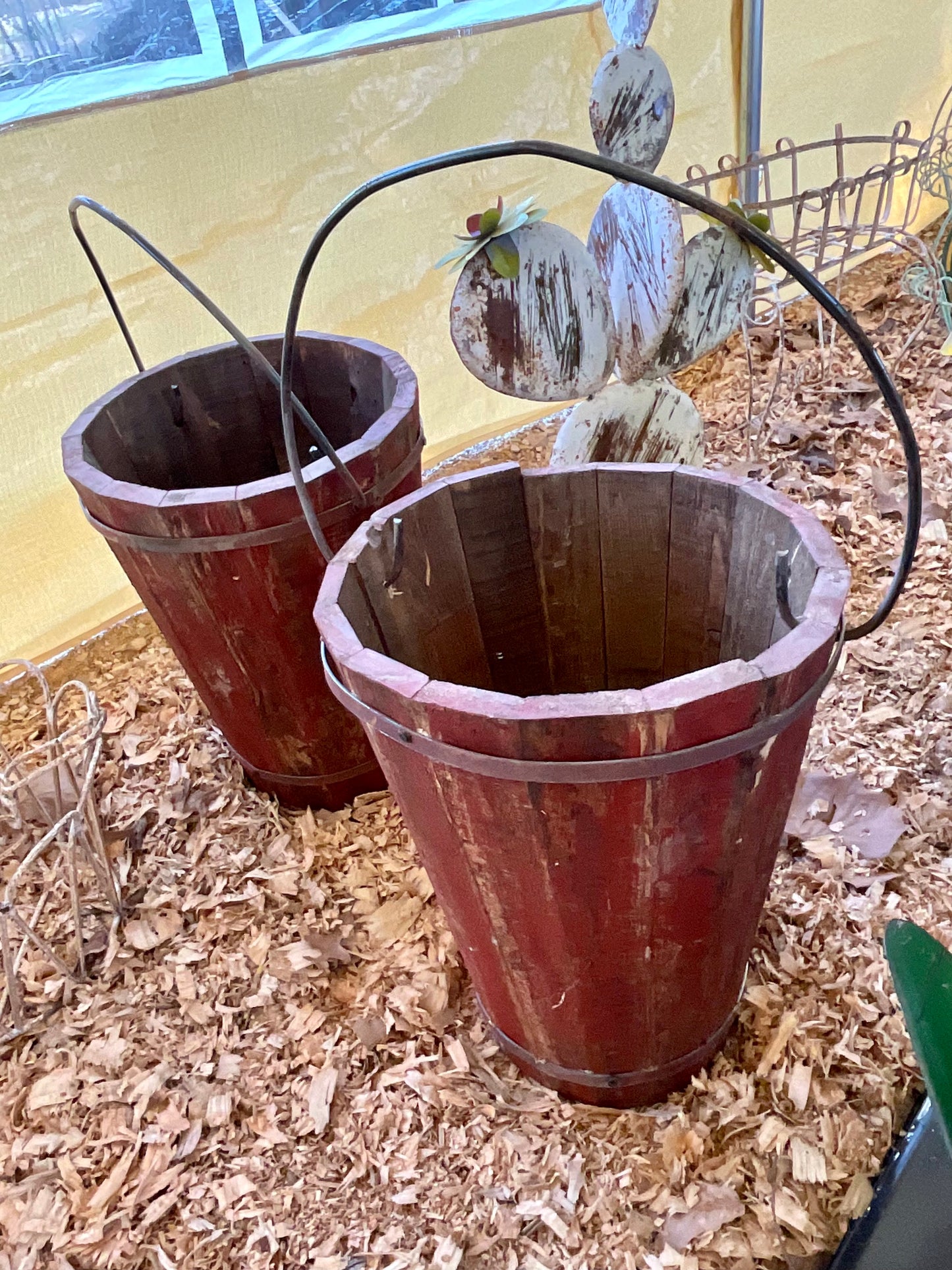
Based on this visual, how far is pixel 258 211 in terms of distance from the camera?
2641mm

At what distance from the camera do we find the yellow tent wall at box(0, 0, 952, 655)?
2.38 metres

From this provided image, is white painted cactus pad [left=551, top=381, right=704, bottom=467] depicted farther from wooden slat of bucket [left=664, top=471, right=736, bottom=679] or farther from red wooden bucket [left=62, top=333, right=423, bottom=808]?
wooden slat of bucket [left=664, top=471, right=736, bottom=679]

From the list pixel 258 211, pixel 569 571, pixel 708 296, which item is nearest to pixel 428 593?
pixel 569 571

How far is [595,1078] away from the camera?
1.49 m

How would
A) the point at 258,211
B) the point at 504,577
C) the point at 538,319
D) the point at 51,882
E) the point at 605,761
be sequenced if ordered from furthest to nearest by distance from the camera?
1. the point at 258,211
2. the point at 51,882
3. the point at 538,319
4. the point at 504,577
5. the point at 605,761

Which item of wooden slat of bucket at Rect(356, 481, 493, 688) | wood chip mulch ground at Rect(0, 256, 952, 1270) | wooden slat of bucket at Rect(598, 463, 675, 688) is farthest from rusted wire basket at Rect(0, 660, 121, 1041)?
wooden slat of bucket at Rect(598, 463, 675, 688)

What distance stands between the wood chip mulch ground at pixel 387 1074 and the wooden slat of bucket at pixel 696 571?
615mm

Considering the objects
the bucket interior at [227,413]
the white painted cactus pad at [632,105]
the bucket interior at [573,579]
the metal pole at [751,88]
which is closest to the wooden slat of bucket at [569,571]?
the bucket interior at [573,579]

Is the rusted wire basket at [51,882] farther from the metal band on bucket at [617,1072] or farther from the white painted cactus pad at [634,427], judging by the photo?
the white painted cactus pad at [634,427]

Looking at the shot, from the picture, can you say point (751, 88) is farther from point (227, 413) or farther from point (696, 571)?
point (696, 571)

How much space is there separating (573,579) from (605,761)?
69 cm

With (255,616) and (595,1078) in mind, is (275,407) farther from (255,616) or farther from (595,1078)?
(595,1078)

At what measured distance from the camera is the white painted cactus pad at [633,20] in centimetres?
173

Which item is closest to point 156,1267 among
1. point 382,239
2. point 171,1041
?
point 171,1041
